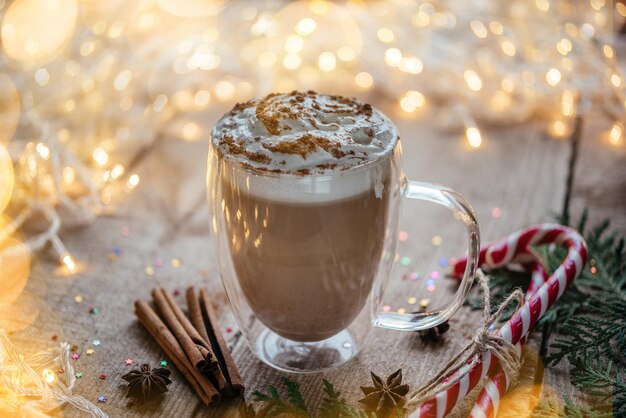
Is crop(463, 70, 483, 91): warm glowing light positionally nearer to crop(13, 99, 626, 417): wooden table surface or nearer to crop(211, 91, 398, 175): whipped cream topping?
crop(13, 99, 626, 417): wooden table surface

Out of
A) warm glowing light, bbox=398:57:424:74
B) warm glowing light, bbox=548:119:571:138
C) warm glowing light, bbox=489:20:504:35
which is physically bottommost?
warm glowing light, bbox=548:119:571:138

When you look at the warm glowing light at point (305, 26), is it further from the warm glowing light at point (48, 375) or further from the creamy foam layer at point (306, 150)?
the warm glowing light at point (48, 375)

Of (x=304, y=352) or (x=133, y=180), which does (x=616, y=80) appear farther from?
(x=133, y=180)

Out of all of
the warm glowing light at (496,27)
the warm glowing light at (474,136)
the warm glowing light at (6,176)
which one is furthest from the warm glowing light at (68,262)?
the warm glowing light at (496,27)

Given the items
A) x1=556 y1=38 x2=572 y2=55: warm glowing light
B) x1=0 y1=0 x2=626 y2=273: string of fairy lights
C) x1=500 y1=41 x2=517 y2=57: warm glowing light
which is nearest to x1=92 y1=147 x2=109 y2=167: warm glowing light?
x1=0 y1=0 x2=626 y2=273: string of fairy lights

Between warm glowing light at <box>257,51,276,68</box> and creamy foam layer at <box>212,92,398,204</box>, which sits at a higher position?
creamy foam layer at <box>212,92,398,204</box>

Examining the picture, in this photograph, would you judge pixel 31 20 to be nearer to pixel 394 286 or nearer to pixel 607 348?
pixel 394 286
